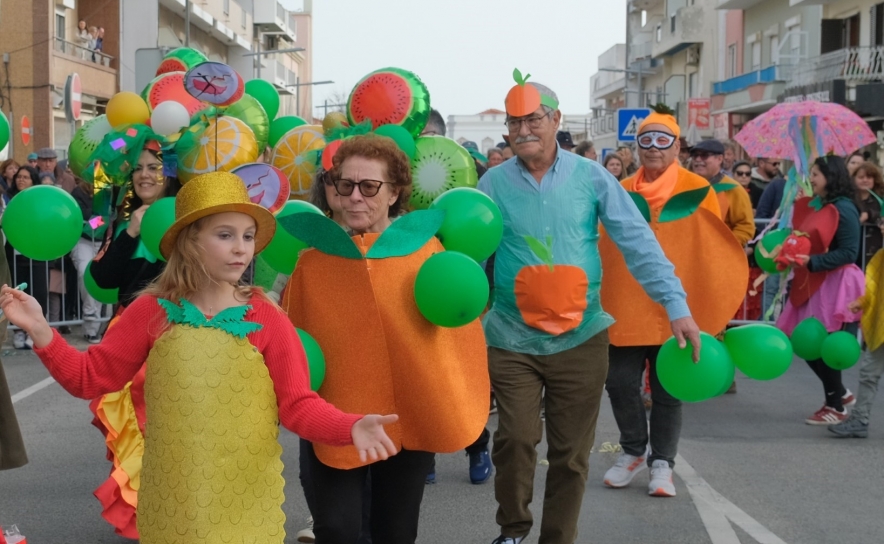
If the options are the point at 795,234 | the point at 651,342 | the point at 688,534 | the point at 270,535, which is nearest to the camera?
the point at 270,535

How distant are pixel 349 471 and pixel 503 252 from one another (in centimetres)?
146

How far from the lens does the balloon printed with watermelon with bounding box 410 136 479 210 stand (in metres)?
4.72

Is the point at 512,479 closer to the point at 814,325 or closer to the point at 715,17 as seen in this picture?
the point at 814,325

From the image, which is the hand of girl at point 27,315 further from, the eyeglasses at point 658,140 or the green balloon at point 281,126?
the eyeglasses at point 658,140

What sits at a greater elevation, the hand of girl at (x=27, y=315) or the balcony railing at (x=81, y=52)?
the balcony railing at (x=81, y=52)

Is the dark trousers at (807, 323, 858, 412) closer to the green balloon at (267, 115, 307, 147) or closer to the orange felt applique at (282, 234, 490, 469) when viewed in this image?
the green balloon at (267, 115, 307, 147)

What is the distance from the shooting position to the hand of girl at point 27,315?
3113mm

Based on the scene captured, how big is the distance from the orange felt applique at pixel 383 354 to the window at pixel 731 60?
44506 mm

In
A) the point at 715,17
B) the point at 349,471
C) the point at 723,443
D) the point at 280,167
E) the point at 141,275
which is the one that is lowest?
the point at 723,443

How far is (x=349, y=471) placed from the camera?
12.3 feet

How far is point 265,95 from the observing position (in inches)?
237

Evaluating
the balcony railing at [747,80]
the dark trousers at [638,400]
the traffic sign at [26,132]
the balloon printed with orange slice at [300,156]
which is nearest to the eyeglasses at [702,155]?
the dark trousers at [638,400]

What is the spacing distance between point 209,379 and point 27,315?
51 centimetres

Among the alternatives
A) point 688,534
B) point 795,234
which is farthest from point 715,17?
point 688,534
